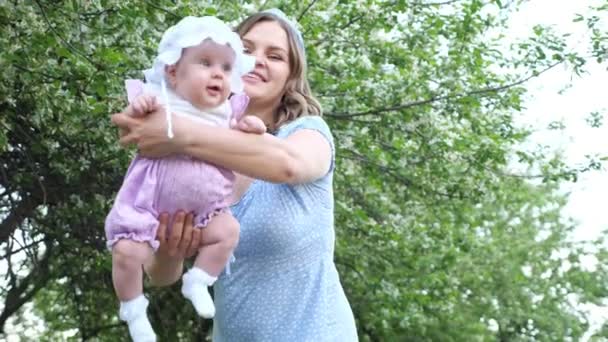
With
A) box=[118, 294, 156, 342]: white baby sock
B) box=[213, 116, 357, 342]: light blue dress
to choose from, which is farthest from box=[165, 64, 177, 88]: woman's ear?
box=[118, 294, 156, 342]: white baby sock

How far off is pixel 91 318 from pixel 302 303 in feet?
36.0

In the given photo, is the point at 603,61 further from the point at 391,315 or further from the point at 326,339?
the point at 326,339

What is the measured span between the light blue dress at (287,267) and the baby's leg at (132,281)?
1.25 ft

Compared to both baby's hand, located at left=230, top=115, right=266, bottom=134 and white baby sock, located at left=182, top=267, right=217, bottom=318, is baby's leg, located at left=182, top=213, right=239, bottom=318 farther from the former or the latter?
baby's hand, located at left=230, top=115, right=266, bottom=134

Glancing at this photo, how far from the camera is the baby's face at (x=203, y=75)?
306cm

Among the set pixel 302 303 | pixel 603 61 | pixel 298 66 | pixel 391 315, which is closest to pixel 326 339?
pixel 302 303

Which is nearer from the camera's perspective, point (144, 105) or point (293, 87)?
point (144, 105)

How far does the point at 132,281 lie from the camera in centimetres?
304

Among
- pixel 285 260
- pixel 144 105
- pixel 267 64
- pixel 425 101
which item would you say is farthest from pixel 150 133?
pixel 425 101

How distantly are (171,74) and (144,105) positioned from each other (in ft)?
0.51

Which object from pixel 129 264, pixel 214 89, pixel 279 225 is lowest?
pixel 129 264

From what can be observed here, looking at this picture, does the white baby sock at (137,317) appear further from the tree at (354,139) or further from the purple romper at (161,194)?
the tree at (354,139)

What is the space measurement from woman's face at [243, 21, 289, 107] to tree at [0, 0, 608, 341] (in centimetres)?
319

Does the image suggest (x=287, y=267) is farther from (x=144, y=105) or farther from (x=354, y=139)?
(x=354, y=139)
